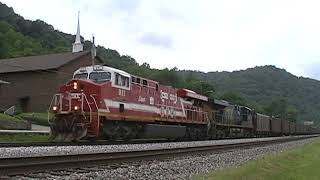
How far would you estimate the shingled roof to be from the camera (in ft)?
206

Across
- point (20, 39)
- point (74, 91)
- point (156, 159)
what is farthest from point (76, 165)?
point (20, 39)

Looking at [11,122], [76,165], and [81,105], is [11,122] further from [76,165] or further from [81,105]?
[76,165]

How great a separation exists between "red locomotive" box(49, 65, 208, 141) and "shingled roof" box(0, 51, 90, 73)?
36117 mm

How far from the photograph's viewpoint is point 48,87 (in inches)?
2447

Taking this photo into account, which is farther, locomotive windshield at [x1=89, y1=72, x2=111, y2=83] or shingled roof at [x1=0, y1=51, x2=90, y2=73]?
shingled roof at [x1=0, y1=51, x2=90, y2=73]

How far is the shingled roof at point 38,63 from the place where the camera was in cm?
6291

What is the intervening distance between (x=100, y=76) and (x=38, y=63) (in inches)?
1736

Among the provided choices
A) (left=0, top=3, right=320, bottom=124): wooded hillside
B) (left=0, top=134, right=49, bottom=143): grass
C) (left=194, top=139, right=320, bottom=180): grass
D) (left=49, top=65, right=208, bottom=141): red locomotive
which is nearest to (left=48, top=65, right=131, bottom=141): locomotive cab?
(left=49, top=65, right=208, bottom=141): red locomotive

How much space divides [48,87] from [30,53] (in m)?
37.5

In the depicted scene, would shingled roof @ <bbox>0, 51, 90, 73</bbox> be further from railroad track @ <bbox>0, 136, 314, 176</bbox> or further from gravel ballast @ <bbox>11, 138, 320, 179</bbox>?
gravel ballast @ <bbox>11, 138, 320, 179</bbox>

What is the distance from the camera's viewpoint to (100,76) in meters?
23.7

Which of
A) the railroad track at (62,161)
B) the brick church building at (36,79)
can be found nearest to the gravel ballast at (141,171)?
Answer: the railroad track at (62,161)

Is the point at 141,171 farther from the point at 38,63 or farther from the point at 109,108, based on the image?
the point at 38,63

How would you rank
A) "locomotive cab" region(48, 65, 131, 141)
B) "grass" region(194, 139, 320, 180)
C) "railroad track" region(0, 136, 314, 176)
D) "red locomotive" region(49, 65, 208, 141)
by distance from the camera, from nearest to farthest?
"railroad track" region(0, 136, 314, 176) < "grass" region(194, 139, 320, 180) < "locomotive cab" region(48, 65, 131, 141) < "red locomotive" region(49, 65, 208, 141)
